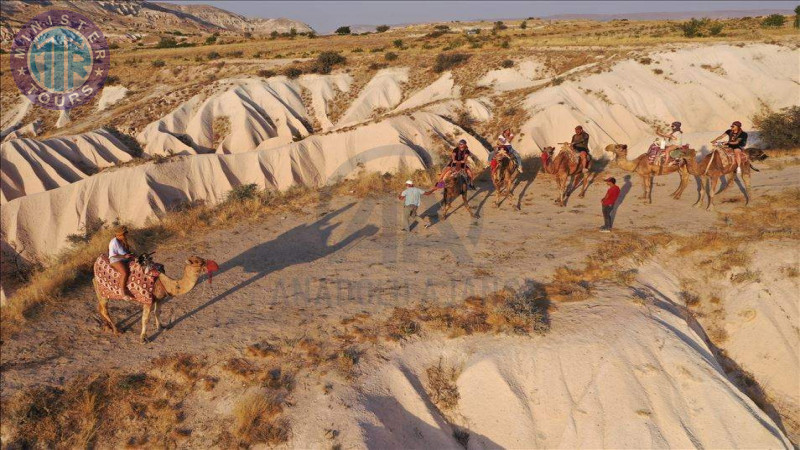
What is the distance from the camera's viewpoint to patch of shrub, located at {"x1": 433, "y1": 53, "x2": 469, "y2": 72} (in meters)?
37.0

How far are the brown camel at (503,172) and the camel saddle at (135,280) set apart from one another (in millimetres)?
11754

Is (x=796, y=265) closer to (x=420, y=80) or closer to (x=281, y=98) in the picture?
(x=420, y=80)

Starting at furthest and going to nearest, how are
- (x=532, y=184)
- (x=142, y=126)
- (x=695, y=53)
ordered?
(x=142, y=126)
(x=695, y=53)
(x=532, y=184)

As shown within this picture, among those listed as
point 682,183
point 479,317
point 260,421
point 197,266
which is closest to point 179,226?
point 197,266

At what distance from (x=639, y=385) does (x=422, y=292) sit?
4788 mm

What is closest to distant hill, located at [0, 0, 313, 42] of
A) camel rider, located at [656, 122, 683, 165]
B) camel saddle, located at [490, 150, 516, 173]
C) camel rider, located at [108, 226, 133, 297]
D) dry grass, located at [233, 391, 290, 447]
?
camel rider, located at [108, 226, 133, 297]

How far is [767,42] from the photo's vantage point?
29.9m

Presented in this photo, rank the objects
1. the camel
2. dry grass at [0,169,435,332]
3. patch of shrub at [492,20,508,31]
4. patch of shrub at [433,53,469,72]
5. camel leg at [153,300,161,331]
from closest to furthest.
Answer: the camel
camel leg at [153,300,161,331]
dry grass at [0,169,435,332]
patch of shrub at [433,53,469,72]
patch of shrub at [492,20,508,31]

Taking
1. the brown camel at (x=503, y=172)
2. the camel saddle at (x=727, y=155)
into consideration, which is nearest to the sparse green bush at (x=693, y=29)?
the camel saddle at (x=727, y=155)

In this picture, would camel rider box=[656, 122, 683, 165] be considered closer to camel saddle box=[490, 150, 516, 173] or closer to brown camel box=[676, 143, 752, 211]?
brown camel box=[676, 143, 752, 211]

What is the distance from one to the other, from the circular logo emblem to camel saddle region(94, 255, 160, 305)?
46.2 m

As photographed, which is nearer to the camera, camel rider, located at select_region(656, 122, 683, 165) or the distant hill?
camel rider, located at select_region(656, 122, 683, 165)

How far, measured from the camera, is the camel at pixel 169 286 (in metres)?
7.80

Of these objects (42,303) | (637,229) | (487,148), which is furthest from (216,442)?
(487,148)
